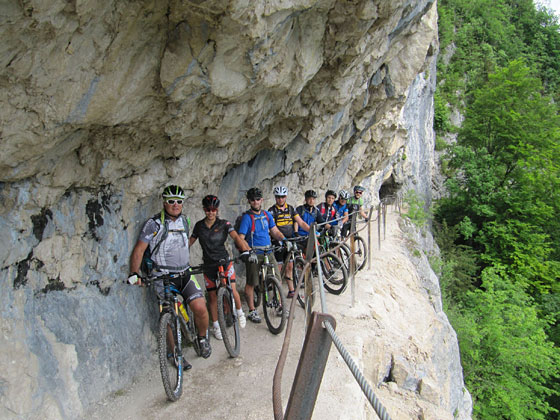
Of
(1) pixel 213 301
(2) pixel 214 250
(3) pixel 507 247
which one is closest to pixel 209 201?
(2) pixel 214 250

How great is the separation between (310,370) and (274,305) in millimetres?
3747

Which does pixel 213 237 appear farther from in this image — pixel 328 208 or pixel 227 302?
pixel 328 208

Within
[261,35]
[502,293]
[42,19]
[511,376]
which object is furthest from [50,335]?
[502,293]

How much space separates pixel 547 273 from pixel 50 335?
21517mm

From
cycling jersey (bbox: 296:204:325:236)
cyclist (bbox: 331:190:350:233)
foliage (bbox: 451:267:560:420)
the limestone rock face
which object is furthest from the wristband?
foliage (bbox: 451:267:560:420)

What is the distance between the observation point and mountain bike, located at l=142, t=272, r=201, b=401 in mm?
3746

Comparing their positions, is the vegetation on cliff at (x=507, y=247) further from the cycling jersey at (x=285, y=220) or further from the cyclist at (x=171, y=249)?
the cyclist at (x=171, y=249)

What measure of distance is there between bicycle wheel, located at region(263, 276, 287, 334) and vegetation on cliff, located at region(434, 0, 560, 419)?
8.82 meters

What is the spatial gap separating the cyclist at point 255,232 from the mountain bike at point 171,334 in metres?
1.34

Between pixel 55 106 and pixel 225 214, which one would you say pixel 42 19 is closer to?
pixel 55 106

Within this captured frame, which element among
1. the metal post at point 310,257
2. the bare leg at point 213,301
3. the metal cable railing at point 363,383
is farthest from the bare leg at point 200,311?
the metal cable railing at point 363,383

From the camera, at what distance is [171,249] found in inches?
175

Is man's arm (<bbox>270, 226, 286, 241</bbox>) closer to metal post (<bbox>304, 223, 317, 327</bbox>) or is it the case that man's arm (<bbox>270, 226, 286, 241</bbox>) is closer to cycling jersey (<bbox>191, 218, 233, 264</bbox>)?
cycling jersey (<bbox>191, 218, 233, 264</bbox>)

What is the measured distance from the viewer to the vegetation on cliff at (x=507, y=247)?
11.9 m
